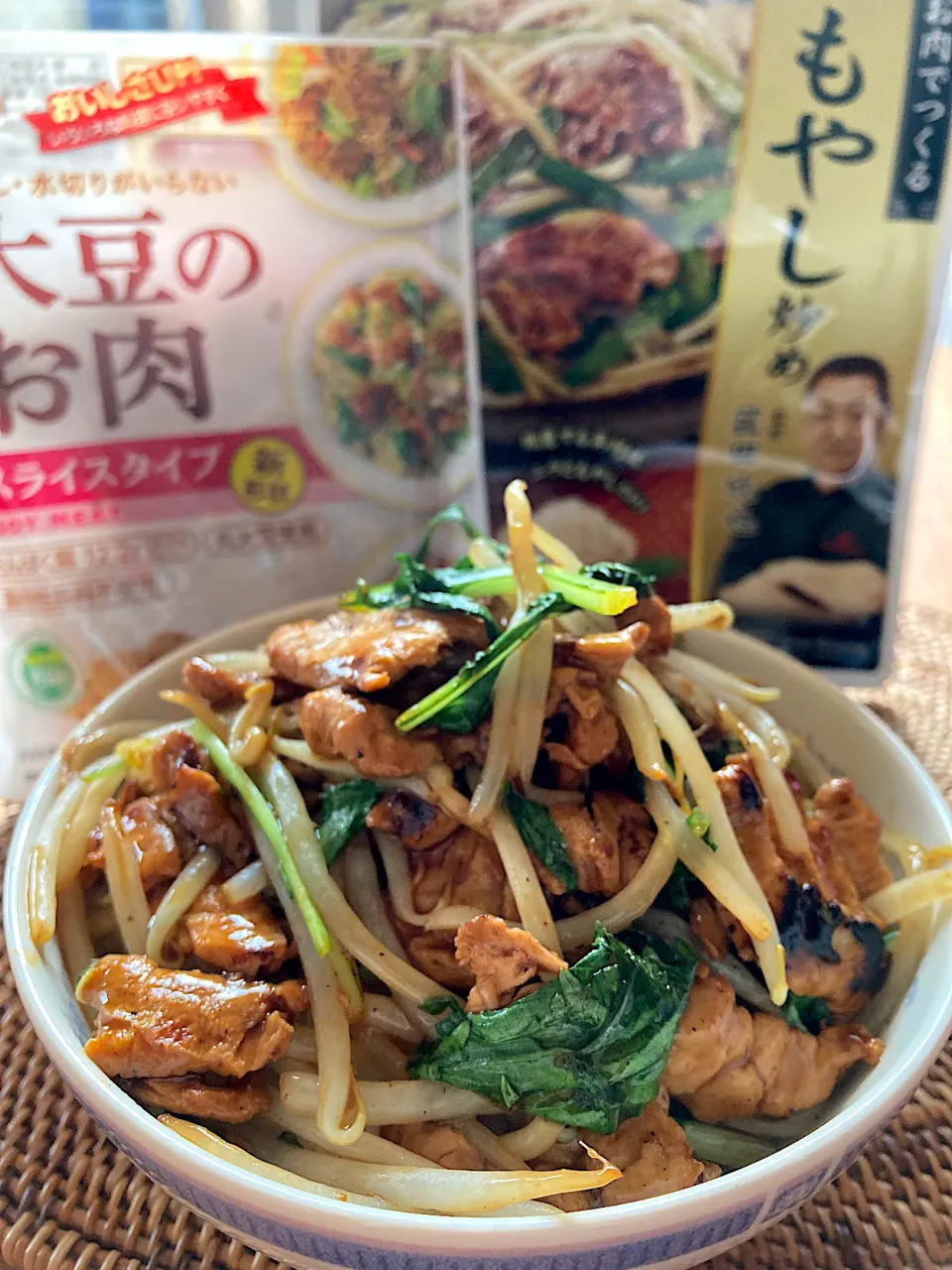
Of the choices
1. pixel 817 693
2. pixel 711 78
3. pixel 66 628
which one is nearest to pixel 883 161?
pixel 711 78

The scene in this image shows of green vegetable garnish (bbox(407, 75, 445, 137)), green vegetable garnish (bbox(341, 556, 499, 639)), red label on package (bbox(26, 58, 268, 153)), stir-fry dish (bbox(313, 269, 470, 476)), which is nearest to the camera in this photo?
green vegetable garnish (bbox(341, 556, 499, 639))

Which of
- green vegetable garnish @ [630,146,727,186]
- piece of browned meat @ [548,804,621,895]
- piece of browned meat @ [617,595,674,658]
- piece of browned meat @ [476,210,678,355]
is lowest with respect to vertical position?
piece of browned meat @ [548,804,621,895]

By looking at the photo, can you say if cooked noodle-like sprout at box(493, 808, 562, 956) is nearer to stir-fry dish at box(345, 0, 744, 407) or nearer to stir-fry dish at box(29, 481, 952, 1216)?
stir-fry dish at box(29, 481, 952, 1216)

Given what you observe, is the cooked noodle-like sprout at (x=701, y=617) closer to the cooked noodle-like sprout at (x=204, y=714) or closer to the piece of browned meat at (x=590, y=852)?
the piece of browned meat at (x=590, y=852)

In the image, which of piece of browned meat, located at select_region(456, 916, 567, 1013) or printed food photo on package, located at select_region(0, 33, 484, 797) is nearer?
piece of browned meat, located at select_region(456, 916, 567, 1013)

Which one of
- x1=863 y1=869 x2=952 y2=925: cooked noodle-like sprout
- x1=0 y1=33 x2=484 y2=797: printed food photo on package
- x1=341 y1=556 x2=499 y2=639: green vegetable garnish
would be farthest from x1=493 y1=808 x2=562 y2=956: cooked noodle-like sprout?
x1=0 y1=33 x2=484 y2=797: printed food photo on package

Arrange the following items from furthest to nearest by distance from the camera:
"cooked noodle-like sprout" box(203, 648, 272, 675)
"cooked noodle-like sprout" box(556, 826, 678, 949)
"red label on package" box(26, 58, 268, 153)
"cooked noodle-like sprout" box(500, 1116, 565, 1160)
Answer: "red label on package" box(26, 58, 268, 153) → "cooked noodle-like sprout" box(203, 648, 272, 675) → "cooked noodle-like sprout" box(556, 826, 678, 949) → "cooked noodle-like sprout" box(500, 1116, 565, 1160)

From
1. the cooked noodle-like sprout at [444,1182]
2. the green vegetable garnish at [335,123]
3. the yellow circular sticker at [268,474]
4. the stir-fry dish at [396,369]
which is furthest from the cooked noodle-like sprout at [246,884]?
the green vegetable garnish at [335,123]
